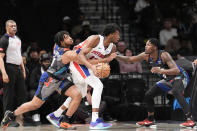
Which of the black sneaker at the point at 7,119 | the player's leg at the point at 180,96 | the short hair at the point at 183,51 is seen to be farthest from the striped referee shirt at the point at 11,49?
the short hair at the point at 183,51

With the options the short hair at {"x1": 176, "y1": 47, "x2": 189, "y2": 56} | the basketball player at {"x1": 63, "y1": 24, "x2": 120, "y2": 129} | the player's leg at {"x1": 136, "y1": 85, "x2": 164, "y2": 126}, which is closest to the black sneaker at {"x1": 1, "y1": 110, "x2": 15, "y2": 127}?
the basketball player at {"x1": 63, "y1": 24, "x2": 120, "y2": 129}

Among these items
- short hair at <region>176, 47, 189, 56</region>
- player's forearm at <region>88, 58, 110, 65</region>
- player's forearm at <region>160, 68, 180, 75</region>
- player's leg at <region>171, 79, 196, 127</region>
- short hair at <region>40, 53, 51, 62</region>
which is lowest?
player's leg at <region>171, 79, 196, 127</region>

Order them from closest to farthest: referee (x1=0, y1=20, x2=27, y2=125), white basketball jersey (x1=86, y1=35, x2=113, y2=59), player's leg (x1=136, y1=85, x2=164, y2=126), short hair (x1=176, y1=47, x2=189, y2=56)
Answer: white basketball jersey (x1=86, y1=35, x2=113, y2=59) → player's leg (x1=136, y1=85, x2=164, y2=126) → referee (x1=0, y1=20, x2=27, y2=125) → short hair (x1=176, y1=47, x2=189, y2=56)

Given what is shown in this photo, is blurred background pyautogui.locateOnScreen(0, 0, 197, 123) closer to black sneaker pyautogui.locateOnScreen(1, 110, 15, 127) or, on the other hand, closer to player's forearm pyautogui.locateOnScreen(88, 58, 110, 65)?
black sneaker pyautogui.locateOnScreen(1, 110, 15, 127)

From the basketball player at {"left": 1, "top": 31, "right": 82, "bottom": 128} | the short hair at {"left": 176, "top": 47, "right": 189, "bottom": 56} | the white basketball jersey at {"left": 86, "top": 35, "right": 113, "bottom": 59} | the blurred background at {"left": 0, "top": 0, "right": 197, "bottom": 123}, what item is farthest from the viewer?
the short hair at {"left": 176, "top": 47, "right": 189, "bottom": 56}

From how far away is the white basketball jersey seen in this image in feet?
29.5

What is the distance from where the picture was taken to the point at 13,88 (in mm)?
10281

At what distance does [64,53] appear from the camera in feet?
29.4

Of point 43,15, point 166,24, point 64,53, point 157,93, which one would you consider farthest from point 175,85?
Result: point 43,15

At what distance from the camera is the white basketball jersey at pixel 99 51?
8.98 metres

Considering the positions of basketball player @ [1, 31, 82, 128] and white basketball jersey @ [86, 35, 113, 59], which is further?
basketball player @ [1, 31, 82, 128]

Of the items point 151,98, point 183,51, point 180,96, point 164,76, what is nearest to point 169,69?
point 164,76

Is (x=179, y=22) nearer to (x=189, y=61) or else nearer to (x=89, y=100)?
(x=189, y=61)

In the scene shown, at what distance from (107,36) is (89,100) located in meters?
2.74
